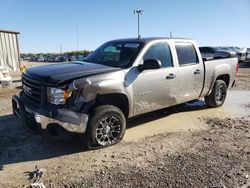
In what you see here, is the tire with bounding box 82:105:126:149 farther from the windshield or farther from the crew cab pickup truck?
the windshield

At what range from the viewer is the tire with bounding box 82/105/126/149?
4993 millimetres

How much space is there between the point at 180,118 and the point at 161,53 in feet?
5.82

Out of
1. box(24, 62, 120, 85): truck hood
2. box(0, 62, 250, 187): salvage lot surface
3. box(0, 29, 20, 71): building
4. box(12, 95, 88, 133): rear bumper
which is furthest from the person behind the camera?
box(0, 29, 20, 71): building

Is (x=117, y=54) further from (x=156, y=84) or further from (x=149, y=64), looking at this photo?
(x=156, y=84)

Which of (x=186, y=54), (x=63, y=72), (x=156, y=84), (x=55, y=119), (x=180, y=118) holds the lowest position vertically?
(x=180, y=118)

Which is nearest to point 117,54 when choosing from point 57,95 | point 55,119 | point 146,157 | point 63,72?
point 63,72

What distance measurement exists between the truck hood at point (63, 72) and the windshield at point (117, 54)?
33 cm

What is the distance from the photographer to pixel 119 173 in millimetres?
4305

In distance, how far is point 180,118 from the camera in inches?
287

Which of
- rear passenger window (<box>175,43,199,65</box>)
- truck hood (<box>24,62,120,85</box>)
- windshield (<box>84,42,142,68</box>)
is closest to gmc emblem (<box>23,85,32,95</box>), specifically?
truck hood (<box>24,62,120,85</box>)

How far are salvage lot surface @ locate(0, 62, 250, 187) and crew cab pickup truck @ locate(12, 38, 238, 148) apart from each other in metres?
0.44

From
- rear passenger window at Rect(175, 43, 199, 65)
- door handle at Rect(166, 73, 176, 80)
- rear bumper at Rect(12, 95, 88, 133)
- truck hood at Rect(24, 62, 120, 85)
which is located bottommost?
rear bumper at Rect(12, 95, 88, 133)

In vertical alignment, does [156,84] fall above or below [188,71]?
below

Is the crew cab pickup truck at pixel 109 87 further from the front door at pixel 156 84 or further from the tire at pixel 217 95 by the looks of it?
the tire at pixel 217 95
